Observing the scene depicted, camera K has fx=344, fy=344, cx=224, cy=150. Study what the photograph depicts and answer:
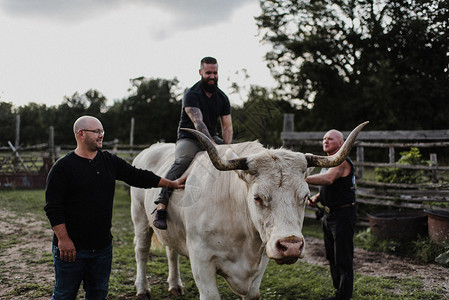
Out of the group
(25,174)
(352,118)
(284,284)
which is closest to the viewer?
(284,284)

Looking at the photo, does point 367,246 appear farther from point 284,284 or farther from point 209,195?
point 209,195

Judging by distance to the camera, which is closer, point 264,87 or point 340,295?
point 340,295

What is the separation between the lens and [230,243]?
3.22 meters

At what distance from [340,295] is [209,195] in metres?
2.24

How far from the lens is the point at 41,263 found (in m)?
5.64

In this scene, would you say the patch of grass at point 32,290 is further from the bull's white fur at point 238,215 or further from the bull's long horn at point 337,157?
the bull's long horn at point 337,157

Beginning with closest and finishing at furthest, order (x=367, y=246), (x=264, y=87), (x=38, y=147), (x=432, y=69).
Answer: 1. (x=367, y=246)
2. (x=432, y=69)
3. (x=38, y=147)
4. (x=264, y=87)

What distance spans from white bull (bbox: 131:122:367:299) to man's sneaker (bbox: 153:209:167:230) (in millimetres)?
83

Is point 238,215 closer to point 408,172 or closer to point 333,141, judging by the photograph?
point 333,141

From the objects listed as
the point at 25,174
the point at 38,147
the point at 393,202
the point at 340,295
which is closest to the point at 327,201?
the point at 340,295

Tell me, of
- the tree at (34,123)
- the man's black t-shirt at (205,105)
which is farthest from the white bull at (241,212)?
the tree at (34,123)

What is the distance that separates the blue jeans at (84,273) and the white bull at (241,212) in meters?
0.84

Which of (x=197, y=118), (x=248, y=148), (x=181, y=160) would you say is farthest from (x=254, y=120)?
(x=248, y=148)

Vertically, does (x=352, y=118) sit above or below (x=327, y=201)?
above
